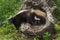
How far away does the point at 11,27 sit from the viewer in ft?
24.6

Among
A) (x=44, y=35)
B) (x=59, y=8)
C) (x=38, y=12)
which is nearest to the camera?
(x=44, y=35)

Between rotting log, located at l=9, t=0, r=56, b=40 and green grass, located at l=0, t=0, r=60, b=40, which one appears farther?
green grass, located at l=0, t=0, r=60, b=40

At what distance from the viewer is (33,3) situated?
712cm

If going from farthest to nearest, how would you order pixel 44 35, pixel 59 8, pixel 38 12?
pixel 59 8, pixel 38 12, pixel 44 35

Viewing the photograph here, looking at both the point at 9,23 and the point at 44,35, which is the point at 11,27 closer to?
the point at 9,23

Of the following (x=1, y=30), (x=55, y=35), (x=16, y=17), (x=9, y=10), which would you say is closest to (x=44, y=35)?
(x=55, y=35)

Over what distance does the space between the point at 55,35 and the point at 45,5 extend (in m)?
0.93

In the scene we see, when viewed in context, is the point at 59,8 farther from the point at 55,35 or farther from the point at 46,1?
the point at 55,35

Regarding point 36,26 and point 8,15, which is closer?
point 36,26

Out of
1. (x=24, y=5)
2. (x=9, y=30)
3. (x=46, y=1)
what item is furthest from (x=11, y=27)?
(x=46, y=1)

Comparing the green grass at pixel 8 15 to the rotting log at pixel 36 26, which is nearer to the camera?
the rotting log at pixel 36 26

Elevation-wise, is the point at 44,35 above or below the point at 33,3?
below

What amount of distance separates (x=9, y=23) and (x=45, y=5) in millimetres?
1125

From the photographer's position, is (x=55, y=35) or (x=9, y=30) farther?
(x=9, y=30)
